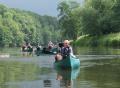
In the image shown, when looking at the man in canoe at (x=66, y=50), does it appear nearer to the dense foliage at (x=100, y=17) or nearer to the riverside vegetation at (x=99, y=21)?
the riverside vegetation at (x=99, y=21)

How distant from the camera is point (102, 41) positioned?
95625mm

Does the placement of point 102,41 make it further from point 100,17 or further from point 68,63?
point 68,63

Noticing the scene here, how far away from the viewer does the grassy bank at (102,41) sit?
8769cm

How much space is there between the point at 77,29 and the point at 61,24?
205 inches

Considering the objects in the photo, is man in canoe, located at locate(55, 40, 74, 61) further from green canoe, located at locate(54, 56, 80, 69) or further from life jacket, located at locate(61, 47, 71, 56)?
green canoe, located at locate(54, 56, 80, 69)

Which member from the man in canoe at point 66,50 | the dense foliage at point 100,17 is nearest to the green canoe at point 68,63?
the man in canoe at point 66,50

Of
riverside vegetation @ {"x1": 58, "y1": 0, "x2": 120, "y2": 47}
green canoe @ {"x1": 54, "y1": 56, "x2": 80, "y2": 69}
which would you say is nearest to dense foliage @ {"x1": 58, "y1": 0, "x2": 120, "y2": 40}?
riverside vegetation @ {"x1": 58, "y1": 0, "x2": 120, "y2": 47}

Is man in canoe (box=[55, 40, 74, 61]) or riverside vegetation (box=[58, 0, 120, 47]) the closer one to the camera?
man in canoe (box=[55, 40, 74, 61])

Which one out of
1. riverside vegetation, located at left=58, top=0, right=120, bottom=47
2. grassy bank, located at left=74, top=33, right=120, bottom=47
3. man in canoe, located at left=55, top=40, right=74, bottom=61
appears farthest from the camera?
riverside vegetation, located at left=58, top=0, right=120, bottom=47

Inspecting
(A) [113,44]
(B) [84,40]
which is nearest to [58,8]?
(B) [84,40]

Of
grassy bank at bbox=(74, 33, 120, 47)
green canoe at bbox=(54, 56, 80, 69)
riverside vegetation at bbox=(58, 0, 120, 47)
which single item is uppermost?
riverside vegetation at bbox=(58, 0, 120, 47)

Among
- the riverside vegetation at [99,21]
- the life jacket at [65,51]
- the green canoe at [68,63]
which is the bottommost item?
the green canoe at [68,63]

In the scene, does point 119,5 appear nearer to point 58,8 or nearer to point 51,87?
point 58,8

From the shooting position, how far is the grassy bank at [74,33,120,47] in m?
87.7
